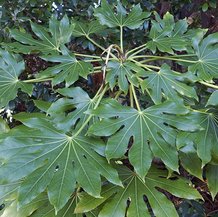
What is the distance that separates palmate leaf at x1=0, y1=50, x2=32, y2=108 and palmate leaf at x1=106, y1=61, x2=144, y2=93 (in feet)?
0.81

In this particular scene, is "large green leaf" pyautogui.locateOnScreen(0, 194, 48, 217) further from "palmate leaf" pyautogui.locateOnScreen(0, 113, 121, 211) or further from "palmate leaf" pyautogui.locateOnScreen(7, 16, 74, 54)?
"palmate leaf" pyautogui.locateOnScreen(7, 16, 74, 54)

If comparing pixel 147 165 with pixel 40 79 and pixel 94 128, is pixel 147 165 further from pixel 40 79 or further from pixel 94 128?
pixel 40 79

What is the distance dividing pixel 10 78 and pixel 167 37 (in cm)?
54

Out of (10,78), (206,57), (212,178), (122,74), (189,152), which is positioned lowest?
(212,178)

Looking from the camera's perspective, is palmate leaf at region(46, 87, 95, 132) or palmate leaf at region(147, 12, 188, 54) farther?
palmate leaf at region(147, 12, 188, 54)

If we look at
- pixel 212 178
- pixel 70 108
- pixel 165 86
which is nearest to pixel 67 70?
pixel 70 108

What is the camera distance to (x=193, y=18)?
2.17 metres

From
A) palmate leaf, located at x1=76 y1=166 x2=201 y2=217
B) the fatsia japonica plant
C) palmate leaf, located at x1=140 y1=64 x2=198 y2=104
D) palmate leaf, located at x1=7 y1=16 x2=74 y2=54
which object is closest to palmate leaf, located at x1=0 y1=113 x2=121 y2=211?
the fatsia japonica plant

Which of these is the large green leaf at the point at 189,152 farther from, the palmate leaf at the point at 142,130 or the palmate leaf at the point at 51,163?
the palmate leaf at the point at 51,163

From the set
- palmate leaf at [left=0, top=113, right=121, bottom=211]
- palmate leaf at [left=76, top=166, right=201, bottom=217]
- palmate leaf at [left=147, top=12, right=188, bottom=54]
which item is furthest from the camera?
palmate leaf at [left=147, top=12, right=188, bottom=54]

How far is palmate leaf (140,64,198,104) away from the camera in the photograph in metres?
0.97

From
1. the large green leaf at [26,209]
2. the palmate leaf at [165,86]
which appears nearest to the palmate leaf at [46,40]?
the palmate leaf at [165,86]

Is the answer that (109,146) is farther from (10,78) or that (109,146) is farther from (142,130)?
(10,78)

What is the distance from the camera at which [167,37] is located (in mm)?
1235
